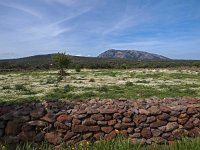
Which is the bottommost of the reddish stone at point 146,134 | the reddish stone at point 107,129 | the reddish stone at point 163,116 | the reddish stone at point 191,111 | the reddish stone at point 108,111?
the reddish stone at point 146,134

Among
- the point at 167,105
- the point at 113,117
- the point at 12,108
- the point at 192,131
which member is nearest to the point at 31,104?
the point at 12,108

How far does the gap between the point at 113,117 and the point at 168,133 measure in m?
1.66

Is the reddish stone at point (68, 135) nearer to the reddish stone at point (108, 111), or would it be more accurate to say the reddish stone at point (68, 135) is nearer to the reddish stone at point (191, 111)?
the reddish stone at point (108, 111)

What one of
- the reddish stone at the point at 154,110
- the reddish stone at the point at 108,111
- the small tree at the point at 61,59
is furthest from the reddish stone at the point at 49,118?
the small tree at the point at 61,59

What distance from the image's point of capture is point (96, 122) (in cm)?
1055

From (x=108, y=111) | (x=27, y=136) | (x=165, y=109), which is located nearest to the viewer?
(x=27, y=136)

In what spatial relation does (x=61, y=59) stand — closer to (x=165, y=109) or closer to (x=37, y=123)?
(x=165, y=109)

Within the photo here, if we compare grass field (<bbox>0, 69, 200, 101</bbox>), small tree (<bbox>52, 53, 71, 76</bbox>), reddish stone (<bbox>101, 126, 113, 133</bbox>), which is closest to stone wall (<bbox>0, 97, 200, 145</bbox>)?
reddish stone (<bbox>101, 126, 113, 133</bbox>)

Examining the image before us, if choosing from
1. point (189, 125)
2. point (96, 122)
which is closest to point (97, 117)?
point (96, 122)

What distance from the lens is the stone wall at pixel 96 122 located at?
10.3 m

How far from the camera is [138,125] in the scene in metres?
10.8

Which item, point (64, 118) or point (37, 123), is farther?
point (64, 118)

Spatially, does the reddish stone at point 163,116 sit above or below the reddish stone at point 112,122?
above

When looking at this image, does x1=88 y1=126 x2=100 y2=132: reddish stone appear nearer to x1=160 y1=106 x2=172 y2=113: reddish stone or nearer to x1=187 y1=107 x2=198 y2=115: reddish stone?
x1=160 y1=106 x2=172 y2=113: reddish stone
